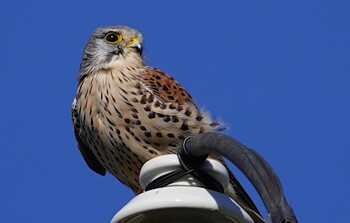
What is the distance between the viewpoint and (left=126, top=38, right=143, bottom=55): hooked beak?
26.7 feet

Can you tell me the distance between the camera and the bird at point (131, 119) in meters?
6.82

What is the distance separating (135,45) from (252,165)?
5.03 meters

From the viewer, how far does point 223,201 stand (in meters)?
3.73

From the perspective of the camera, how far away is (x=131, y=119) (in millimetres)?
6926

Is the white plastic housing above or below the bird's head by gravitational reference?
below

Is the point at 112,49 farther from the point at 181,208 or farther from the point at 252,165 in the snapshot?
the point at 252,165

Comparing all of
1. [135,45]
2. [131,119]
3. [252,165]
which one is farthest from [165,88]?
[252,165]

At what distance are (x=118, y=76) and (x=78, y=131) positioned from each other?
1.87 feet

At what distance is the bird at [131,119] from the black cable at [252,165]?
92.9 inches

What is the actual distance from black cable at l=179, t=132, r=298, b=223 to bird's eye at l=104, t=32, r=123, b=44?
4386 millimetres

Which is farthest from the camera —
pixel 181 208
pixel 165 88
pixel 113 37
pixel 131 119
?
pixel 113 37

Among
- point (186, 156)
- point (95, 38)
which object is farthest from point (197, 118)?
point (186, 156)

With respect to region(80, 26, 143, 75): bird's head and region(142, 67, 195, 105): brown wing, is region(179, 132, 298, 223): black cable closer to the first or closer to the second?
region(142, 67, 195, 105): brown wing

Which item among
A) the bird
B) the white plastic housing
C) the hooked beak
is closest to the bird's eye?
the hooked beak
